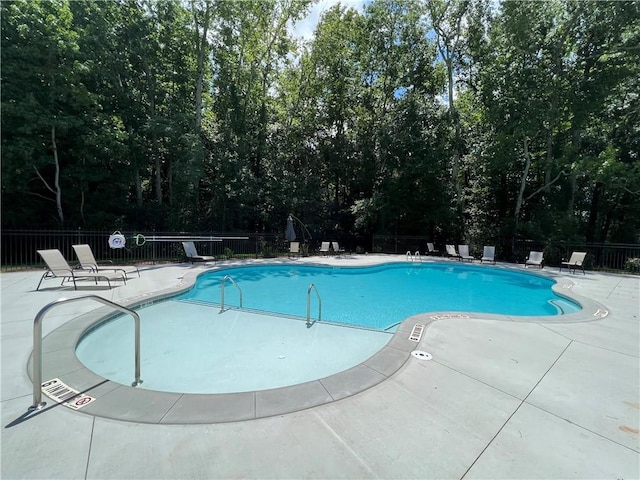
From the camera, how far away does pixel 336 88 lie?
67.4ft

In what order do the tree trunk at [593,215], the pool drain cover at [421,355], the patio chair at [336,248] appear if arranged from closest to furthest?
the pool drain cover at [421,355] < the patio chair at [336,248] < the tree trunk at [593,215]

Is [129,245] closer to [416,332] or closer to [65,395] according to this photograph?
[65,395]

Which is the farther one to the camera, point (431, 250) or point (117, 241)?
point (431, 250)

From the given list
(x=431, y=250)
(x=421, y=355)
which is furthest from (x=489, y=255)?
(x=421, y=355)

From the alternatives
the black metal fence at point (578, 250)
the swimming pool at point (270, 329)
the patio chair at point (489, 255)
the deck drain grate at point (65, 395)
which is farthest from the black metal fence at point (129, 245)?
the black metal fence at point (578, 250)

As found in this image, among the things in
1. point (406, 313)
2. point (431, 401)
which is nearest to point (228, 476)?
point (431, 401)

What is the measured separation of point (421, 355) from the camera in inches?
138

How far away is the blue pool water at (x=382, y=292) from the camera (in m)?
6.95

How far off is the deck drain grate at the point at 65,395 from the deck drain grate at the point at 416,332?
357 cm

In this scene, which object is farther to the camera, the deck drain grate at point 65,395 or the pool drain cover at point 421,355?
the pool drain cover at point 421,355

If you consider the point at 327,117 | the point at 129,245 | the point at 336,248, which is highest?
the point at 327,117

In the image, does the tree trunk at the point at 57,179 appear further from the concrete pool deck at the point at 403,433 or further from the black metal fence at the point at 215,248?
the concrete pool deck at the point at 403,433

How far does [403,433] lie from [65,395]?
9.34 feet

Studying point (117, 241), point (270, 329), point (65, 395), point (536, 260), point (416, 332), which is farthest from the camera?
point (536, 260)
